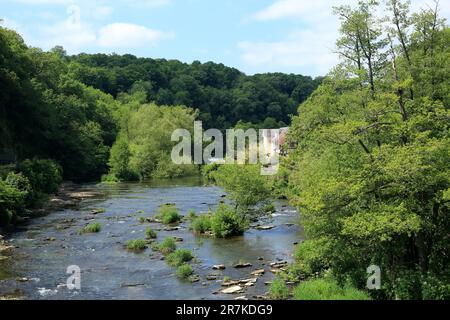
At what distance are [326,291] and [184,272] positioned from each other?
814cm

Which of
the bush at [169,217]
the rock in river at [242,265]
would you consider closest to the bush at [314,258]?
the rock in river at [242,265]

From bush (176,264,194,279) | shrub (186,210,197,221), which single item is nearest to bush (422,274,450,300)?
bush (176,264,194,279)

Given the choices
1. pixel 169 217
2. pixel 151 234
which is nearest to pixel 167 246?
pixel 151 234

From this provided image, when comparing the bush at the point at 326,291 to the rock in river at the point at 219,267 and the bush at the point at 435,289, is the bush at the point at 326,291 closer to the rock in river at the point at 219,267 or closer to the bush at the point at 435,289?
the bush at the point at 435,289

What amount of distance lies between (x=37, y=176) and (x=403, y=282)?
40.9 meters

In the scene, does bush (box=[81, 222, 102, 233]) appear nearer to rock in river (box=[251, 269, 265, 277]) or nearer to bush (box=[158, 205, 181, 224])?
bush (box=[158, 205, 181, 224])

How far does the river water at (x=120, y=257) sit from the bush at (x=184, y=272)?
1.21ft

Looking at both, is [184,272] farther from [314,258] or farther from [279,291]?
[314,258]

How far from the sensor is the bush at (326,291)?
1959cm

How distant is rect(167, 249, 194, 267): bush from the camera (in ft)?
93.1

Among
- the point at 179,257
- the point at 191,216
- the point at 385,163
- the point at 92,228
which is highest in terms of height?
the point at 385,163

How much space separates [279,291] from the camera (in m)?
22.2

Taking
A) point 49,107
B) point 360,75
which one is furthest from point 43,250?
point 49,107

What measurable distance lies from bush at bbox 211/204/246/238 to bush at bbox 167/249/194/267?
241 inches
